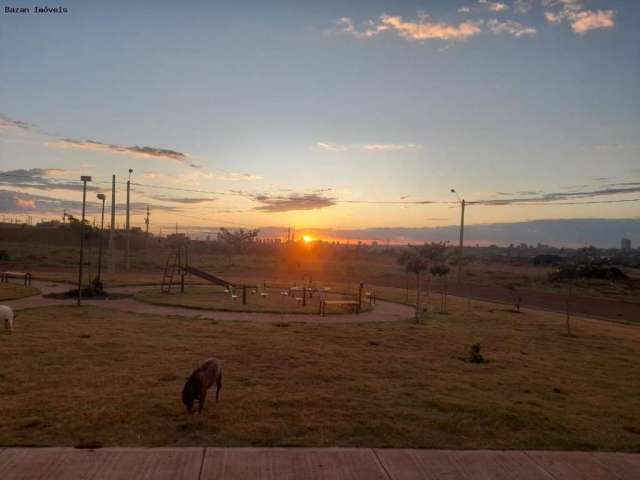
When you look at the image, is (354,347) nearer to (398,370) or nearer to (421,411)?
(398,370)

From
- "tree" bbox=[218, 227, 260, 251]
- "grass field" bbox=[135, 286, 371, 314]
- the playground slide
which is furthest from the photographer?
"tree" bbox=[218, 227, 260, 251]

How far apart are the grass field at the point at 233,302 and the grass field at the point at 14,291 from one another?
5.15 meters

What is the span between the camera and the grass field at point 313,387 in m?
6.99

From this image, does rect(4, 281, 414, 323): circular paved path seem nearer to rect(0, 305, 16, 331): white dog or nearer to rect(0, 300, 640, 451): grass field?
rect(0, 300, 640, 451): grass field

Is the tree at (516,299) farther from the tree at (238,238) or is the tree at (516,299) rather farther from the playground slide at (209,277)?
the tree at (238,238)

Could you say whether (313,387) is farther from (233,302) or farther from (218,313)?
(233,302)

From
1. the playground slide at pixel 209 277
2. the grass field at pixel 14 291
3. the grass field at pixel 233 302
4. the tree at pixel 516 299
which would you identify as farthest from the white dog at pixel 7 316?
the tree at pixel 516 299

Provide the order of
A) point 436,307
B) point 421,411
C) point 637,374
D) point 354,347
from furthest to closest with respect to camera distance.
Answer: point 436,307
point 354,347
point 637,374
point 421,411

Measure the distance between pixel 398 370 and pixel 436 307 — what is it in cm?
1579

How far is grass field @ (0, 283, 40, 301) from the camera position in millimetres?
23191

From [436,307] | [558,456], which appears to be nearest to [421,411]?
[558,456]

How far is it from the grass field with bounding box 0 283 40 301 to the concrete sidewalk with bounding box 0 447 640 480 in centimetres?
1996

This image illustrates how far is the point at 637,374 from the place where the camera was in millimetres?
12492

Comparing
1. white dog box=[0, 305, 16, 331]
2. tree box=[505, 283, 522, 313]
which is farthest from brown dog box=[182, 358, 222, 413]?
tree box=[505, 283, 522, 313]
